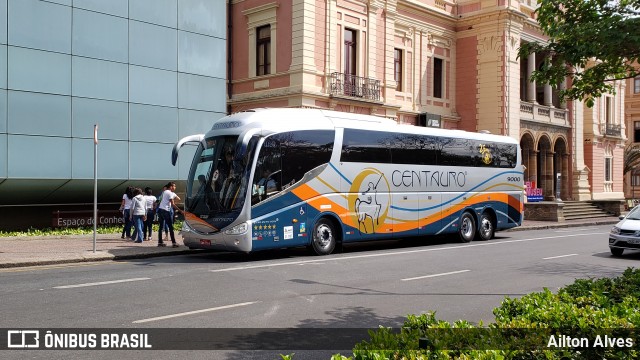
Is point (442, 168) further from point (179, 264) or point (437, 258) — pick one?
point (179, 264)

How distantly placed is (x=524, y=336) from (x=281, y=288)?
683cm

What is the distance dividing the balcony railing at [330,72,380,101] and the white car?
14.8 metres

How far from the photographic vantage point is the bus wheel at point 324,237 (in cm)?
1688

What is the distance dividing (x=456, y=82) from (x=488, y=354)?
36.1m

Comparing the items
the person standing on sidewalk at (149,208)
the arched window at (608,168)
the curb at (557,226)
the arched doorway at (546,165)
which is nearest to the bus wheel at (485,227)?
the curb at (557,226)

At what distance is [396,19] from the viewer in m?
33.6

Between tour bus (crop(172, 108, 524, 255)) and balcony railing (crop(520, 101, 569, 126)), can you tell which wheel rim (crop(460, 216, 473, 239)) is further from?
balcony railing (crop(520, 101, 569, 126))

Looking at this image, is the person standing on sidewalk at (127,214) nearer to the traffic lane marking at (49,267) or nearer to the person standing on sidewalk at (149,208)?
the person standing on sidewalk at (149,208)

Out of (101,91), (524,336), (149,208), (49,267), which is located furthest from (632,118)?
(524,336)

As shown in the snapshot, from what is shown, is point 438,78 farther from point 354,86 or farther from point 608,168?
point 608,168

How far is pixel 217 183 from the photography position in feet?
51.3

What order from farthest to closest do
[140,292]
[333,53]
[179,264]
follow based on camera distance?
[333,53], [179,264], [140,292]

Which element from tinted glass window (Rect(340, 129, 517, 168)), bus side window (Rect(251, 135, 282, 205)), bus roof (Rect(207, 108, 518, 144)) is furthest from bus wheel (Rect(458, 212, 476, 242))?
bus side window (Rect(251, 135, 282, 205))

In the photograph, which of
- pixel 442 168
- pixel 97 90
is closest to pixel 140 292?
pixel 442 168
